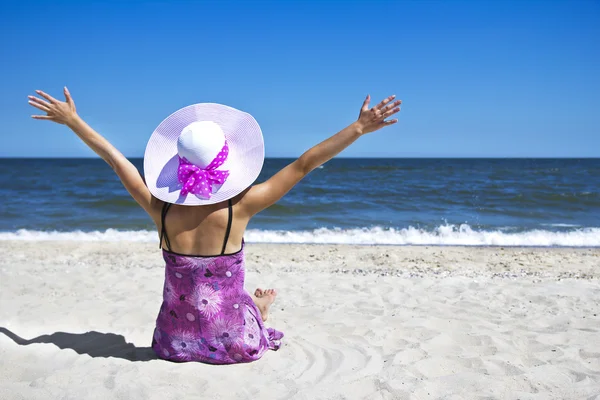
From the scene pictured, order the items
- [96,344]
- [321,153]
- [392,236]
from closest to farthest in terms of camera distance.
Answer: [321,153] → [96,344] → [392,236]

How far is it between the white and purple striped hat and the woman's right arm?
112mm

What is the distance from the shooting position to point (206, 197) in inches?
113

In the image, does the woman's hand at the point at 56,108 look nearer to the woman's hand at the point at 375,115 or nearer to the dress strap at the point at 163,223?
the dress strap at the point at 163,223

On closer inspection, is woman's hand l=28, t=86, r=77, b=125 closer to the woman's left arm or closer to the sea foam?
the woman's left arm

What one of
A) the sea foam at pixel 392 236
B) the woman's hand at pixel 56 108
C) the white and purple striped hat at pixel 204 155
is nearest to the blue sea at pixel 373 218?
the sea foam at pixel 392 236

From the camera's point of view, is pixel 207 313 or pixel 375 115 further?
pixel 207 313

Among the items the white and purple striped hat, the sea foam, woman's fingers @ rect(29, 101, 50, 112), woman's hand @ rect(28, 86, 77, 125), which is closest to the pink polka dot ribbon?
the white and purple striped hat

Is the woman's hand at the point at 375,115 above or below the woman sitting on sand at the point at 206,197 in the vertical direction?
above

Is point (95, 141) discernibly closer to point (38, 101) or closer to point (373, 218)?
point (38, 101)

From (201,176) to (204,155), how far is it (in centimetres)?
13

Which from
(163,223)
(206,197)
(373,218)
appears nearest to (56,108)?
(163,223)

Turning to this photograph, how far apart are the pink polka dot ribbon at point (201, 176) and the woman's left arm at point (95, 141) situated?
10.3 inches

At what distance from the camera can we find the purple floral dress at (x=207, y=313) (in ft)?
9.93

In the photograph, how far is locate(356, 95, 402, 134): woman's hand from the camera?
2.70m
